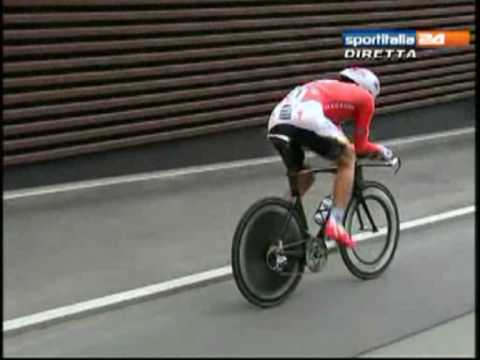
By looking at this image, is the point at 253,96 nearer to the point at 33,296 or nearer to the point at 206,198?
the point at 206,198

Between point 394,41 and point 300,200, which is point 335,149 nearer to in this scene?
point 300,200

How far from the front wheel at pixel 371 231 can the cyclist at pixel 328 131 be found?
247mm

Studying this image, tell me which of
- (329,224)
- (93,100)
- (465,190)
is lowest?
(465,190)

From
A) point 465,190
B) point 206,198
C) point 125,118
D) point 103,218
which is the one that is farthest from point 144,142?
point 465,190

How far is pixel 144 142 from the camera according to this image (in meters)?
8.99

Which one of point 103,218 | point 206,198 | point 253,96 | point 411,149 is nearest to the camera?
point 103,218

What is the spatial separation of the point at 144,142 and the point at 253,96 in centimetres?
160

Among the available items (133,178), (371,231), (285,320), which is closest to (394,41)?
(133,178)

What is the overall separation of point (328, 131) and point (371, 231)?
42.4 inches

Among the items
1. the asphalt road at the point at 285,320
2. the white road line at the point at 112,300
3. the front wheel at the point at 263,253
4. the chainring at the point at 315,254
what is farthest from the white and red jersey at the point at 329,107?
the asphalt road at the point at 285,320

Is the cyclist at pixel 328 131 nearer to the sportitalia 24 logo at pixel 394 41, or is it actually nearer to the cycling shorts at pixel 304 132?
the cycling shorts at pixel 304 132

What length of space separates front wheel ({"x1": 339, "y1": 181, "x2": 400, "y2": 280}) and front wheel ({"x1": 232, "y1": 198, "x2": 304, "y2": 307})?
1.68ft

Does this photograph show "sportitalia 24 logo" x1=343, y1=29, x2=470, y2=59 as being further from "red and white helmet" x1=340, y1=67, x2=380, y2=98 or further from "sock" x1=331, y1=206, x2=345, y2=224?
"sock" x1=331, y1=206, x2=345, y2=224

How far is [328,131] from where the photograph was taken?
18.4 feet
